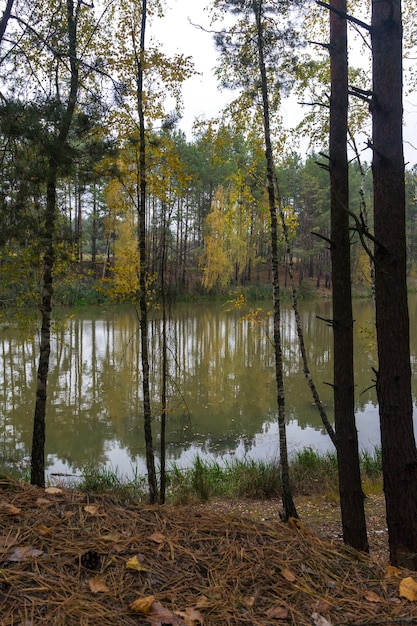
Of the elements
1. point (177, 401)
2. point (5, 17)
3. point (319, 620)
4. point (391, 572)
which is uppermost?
point (5, 17)

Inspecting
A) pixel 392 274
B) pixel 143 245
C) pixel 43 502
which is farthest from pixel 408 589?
pixel 143 245

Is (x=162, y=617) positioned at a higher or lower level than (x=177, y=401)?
higher

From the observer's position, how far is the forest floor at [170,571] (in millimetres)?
1364

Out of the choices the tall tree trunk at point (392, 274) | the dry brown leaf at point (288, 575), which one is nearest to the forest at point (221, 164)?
the tall tree trunk at point (392, 274)

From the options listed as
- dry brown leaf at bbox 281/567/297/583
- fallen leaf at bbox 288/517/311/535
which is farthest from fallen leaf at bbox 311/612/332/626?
fallen leaf at bbox 288/517/311/535

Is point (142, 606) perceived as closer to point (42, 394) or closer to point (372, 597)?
point (372, 597)

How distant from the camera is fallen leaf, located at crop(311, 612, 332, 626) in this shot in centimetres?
139

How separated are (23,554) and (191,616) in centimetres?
64

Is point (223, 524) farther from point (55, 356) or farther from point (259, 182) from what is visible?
point (55, 356)

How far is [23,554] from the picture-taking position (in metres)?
1.55

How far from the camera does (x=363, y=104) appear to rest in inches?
335

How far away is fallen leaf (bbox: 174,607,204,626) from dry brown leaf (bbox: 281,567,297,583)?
1.29 feet

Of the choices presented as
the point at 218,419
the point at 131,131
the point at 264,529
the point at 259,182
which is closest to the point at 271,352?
the point at 218,419

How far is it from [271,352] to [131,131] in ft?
41.4
